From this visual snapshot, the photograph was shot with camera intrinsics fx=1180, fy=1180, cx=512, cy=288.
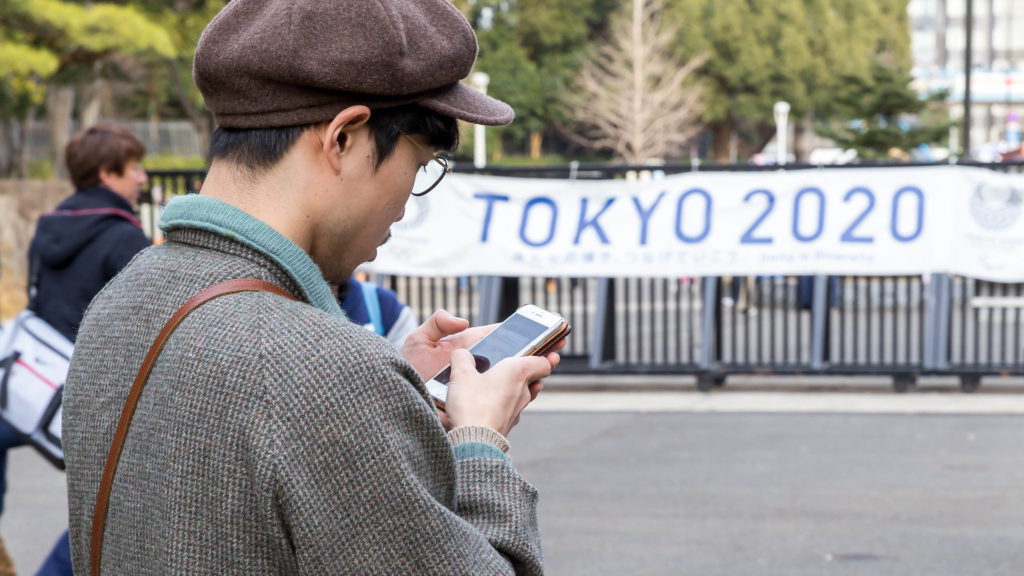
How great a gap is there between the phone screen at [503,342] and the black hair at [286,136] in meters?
0.38

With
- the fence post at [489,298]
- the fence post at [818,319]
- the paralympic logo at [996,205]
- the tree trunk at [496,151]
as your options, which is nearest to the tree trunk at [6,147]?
the tree trunk at [496,151]

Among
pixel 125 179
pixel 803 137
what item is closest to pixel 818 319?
pixel 125 179

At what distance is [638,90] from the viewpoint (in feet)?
132

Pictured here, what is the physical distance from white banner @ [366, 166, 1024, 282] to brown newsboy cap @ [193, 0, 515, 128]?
7.62 m

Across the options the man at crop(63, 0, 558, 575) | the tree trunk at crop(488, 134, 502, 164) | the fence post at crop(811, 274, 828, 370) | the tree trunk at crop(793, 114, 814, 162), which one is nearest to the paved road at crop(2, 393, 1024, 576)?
the fence post at crop(811, 274, 828, 370)

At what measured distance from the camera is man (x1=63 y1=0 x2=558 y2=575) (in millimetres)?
1270

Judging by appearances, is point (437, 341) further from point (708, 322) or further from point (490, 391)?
point (708, 322)

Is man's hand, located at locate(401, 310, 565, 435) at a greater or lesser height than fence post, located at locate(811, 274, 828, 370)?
greater

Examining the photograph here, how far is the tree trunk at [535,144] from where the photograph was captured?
52.3m

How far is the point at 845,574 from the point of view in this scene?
501cm

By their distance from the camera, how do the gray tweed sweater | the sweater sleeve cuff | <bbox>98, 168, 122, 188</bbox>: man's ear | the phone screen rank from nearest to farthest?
the gray tweed sweater, the sweater sleeve cuff, the phone screen, <bbox>98, 168, 122, 188</bbox>: man's ear

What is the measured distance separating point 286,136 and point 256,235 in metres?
0.13

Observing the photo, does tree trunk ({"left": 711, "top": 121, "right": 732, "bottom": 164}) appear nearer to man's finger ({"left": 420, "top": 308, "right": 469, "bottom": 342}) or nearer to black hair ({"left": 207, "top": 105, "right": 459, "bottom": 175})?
man's finger ({"left": 420, "top": 308, "right": 469, "bottom": 342})

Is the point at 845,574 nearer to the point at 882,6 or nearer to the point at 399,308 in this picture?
the point at 399,308
